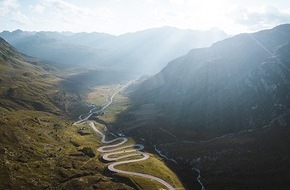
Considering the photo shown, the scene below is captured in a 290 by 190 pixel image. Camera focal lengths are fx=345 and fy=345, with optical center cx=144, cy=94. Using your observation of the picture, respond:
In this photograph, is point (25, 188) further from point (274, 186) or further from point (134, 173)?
point (274, 186)

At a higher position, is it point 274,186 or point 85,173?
point 85,173

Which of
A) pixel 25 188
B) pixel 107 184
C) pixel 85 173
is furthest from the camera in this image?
pixel 85 173

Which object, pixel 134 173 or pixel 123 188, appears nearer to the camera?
pixel 123 188

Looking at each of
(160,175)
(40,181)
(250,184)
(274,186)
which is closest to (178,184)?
(160,175)

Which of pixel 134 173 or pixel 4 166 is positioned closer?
pixel 4 166

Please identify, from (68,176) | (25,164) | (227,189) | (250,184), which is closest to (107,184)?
(68,176)

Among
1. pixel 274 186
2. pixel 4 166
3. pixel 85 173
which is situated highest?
pixel 4 166

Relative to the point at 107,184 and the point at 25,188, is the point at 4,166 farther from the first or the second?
the point at 107,184

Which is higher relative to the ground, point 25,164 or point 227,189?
point 25,164

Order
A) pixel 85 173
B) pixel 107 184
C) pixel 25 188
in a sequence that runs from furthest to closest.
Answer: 1. pixel 85 173
2. pixel 107 184
3. pixel 25 188
